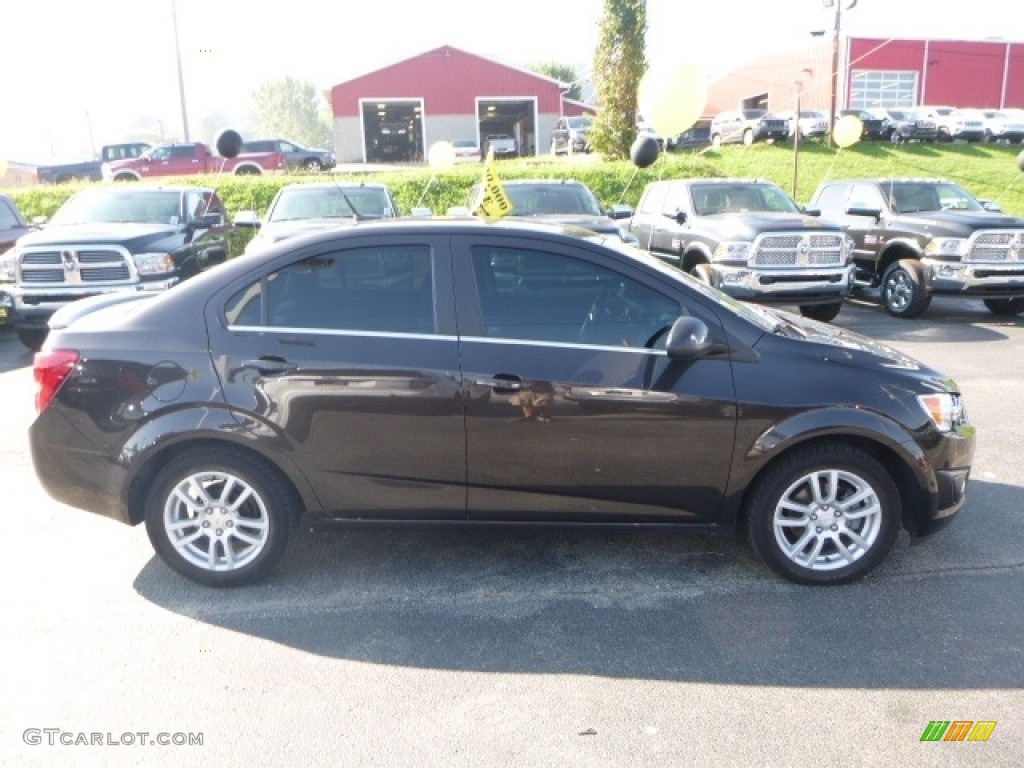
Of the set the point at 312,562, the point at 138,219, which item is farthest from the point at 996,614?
the point at 138,219

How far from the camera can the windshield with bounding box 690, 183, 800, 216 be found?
38.3 ft

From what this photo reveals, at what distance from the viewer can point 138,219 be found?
428 inches

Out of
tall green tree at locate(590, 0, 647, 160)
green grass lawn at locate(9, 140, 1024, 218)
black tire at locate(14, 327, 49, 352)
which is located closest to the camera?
black tire at locate(14, 327, 49, 352)

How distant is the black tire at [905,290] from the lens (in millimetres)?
11375

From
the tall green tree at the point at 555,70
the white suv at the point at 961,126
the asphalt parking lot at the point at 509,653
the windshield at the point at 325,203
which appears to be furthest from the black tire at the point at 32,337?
the tall green tree at the point at 555,70

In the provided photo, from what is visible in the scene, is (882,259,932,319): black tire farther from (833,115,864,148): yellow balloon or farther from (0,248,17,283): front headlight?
(0,248,17,283): front headlight

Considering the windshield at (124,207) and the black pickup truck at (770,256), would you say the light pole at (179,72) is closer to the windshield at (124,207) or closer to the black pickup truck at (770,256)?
the windshield at (124,207)

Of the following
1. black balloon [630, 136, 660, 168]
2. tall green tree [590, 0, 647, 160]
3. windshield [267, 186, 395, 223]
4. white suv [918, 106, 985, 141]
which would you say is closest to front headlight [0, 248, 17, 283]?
windshield [267, 186, 395, 223]

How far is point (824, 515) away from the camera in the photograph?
397cm

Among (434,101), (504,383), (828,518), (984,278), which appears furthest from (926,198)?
(434,101)

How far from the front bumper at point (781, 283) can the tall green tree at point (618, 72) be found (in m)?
13.1

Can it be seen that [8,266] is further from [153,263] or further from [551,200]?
[551,200]

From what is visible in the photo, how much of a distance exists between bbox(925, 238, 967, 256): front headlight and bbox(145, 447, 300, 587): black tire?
32.6 feet

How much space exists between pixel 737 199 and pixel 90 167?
27018 millimetres
